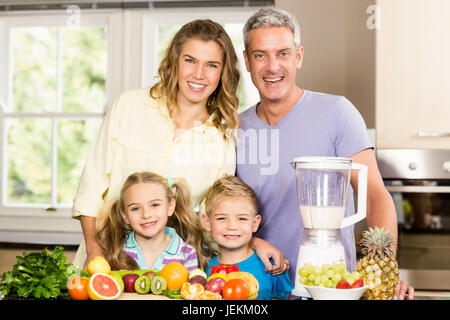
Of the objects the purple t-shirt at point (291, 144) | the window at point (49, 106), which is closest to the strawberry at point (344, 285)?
the purple t-shirt at point (291, 144)

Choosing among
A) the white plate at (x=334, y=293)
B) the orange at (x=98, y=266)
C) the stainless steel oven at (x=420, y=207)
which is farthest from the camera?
the stainless steel oven at (x=420, y=207)

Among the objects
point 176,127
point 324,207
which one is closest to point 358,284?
point 324,207

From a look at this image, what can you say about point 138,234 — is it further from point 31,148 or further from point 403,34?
point 403,34

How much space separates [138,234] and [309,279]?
1.22 feet

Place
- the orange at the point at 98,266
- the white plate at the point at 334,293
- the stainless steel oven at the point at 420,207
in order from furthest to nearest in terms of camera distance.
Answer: the stainless steel oven at the point at 420,207
the orange at the point at 98,266
the white plate at the point at 334,293

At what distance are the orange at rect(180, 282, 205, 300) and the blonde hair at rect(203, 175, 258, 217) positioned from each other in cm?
16

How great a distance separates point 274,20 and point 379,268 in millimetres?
535

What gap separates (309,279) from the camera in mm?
982

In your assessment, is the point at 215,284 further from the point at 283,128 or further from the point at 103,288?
the point at 283,128

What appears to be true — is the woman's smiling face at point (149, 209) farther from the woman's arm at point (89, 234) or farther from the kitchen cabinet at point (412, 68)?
the kitchen cabinet at point (412, 68)

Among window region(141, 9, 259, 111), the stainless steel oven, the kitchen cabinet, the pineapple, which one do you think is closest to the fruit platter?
the pineapple

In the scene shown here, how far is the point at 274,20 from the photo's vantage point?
1080 mm

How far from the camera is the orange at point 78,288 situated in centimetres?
100

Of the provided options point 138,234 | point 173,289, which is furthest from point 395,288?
point 138,234
